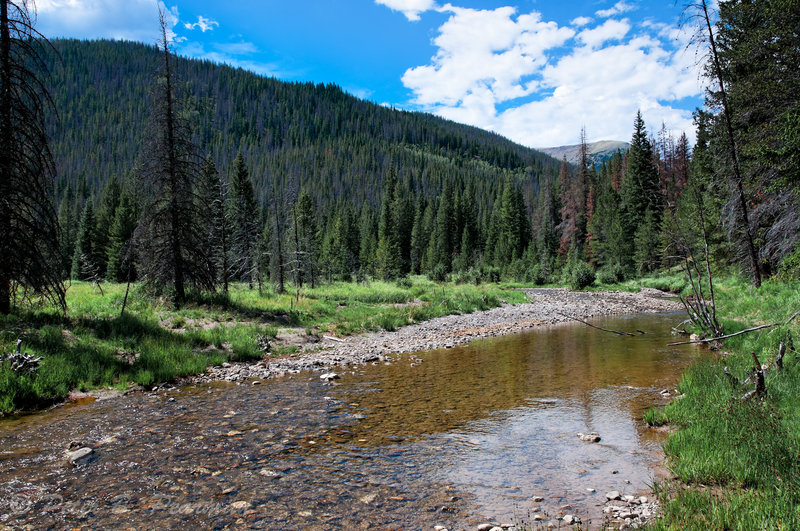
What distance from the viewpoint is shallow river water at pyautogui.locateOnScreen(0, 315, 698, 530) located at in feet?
15.1

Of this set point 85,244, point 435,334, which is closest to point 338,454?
point 435,334

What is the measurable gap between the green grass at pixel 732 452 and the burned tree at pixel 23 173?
1439 centimetres

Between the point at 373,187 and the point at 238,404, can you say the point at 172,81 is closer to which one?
the point at 238,404

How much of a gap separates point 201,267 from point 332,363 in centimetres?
978

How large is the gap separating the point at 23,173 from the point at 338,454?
11801mm

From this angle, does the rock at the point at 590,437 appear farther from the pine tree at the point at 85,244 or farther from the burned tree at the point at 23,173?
the pine tree at the point at 85,244

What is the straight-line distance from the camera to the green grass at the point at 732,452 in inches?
143

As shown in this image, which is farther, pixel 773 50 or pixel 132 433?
pixel 773 50

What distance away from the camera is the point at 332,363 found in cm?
1306

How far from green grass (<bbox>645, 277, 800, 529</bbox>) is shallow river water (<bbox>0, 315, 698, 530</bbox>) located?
585 mm

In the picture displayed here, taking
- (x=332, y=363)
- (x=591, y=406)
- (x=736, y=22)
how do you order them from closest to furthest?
1. (x=591, y=406)
2. (x=332, y=363)
3. (x=736, y=22)

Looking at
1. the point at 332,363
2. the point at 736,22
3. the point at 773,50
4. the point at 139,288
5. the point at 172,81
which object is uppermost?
the point at 736,22

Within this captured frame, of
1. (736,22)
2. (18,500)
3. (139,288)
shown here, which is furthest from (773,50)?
(139,288)

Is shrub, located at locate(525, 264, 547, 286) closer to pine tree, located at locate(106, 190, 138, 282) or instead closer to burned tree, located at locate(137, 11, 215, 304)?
burned tree, located at locate(137, 11, 215, 304)
